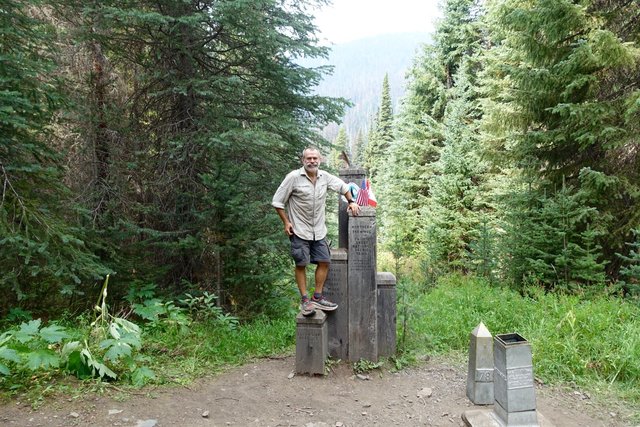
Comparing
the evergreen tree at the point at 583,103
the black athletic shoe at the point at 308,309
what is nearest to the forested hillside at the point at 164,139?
the black athletic shoe at the point at 308,309

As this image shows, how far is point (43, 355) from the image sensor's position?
12.4ft

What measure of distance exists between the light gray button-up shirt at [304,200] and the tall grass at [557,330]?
2.18 metres

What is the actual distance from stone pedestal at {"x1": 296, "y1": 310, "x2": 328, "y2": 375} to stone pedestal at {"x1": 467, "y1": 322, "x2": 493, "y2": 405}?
167 centimetres

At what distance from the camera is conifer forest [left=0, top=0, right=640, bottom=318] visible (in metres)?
6.26

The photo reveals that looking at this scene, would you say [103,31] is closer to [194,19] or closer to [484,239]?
[194,19]

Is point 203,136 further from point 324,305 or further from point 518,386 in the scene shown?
point 518,386

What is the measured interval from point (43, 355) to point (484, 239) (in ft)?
27.6

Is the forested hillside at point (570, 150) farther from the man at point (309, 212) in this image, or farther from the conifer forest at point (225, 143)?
the man at point (309, 212)

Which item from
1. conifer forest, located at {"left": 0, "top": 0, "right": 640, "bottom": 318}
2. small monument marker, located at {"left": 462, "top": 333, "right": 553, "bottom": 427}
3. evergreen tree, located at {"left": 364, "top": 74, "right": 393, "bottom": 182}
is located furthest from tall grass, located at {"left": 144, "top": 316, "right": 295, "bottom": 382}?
evergreen tree, located at {"left": 364, "top": 74, "right": 393, "bottom": 182}

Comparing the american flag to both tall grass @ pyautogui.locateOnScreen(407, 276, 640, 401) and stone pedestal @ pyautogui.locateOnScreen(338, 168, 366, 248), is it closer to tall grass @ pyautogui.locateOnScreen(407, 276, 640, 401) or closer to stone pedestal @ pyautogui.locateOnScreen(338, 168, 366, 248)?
stone pedestal @ pyautogui.locateOnScreen(338, 168, 366, 248)

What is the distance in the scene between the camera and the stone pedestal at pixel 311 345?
4.82 metres

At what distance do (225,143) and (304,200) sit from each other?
179cm

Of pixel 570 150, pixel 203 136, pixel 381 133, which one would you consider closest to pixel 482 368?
pixel 203 136

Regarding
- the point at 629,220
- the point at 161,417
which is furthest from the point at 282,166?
the point at 629,220
